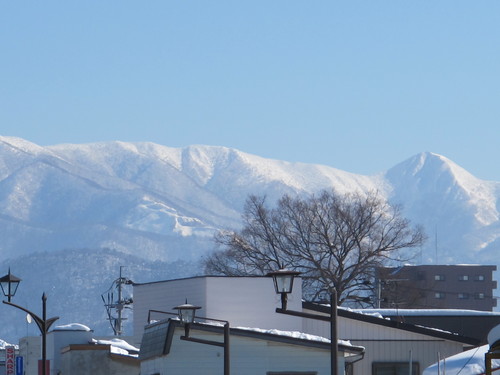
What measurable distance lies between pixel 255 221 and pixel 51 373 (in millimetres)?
47022

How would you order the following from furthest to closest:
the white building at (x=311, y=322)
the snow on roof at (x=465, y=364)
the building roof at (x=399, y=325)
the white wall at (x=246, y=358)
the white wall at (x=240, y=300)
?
the building roof at (x=399, y=325), the white building at (x=311, y=322), the white wall at (x=240, y=300), the white wall at (x=246, y=358), the snow on roof at (x=465, y=364)

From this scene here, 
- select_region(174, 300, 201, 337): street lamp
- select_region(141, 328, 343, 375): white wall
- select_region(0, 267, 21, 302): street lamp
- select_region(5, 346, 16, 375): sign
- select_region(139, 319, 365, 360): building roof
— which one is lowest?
select_region(5, 346, 16, 375): sign

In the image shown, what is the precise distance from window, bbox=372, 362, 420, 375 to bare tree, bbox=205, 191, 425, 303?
4100cm

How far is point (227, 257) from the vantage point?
93938 mm

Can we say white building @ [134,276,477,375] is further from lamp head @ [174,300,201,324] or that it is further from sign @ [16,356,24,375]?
sign @ [16,356,24,375]

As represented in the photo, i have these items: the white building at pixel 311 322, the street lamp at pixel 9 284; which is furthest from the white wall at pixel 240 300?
the street lamp at pixel 9 284

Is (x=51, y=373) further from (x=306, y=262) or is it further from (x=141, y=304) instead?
(x=306, y=262)

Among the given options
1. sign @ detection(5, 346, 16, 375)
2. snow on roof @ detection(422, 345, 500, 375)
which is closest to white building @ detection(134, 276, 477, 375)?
snow on roof @ detection(422, 345, 500, 375)

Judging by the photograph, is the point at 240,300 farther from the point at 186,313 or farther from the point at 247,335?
the point at 186,313

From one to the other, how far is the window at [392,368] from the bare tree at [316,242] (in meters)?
41.0

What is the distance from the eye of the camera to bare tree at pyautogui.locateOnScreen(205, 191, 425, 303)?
87.8m

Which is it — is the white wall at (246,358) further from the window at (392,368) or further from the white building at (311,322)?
the window at (392,368)

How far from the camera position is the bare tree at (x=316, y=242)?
87.8 meters

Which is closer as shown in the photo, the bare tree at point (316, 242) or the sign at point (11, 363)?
the sign at point (11, 363)
